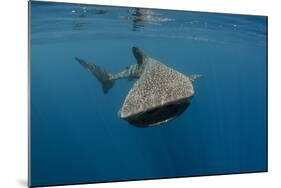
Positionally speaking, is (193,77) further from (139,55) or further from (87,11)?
(87,11)

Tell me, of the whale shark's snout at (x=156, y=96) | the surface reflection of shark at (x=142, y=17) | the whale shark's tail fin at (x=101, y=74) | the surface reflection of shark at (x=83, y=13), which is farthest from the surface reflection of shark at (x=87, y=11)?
the whale shark's snout at (x=156, y=96)

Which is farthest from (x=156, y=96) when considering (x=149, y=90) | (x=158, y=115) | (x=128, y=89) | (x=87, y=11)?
(x=87, y=11)

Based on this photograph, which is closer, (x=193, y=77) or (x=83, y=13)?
(x=83, y=13)

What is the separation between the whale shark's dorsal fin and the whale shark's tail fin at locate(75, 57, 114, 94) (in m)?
0.39

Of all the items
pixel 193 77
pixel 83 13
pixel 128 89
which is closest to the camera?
pixel 83 13

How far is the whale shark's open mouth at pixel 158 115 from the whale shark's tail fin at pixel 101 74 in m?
0.45

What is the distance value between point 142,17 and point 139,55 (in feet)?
1.48

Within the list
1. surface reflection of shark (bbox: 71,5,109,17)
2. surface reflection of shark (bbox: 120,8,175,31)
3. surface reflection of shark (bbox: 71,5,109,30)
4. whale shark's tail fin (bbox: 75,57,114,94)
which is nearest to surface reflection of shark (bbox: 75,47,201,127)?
whale shark's tail fin (bbox: 75,57,114,94)

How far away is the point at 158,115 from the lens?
5.98m

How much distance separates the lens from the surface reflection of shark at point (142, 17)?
19.4ft

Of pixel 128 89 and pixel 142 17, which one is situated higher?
pixel 142 17

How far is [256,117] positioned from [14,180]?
10.3 feet

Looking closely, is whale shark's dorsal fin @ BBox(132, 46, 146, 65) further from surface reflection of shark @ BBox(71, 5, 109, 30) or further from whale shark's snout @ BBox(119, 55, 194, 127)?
surface reflection of shark @ BBox(71, 5, 109, 30)

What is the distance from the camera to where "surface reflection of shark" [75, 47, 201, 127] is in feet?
19.2
